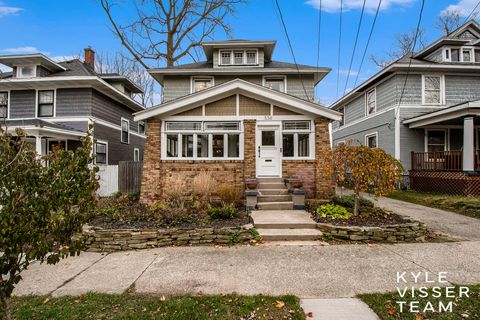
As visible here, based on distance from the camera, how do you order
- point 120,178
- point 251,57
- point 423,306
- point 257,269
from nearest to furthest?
1. point 423,306
2. point 257,269
3. point 120,178
4. point 251,57

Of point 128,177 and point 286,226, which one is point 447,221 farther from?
point 128,177

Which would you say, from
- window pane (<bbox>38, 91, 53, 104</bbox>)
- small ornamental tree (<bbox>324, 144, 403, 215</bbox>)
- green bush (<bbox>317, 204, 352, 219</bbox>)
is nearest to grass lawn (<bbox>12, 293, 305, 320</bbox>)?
green bush (<bbox>317, 204, 352, 219</bbox>)

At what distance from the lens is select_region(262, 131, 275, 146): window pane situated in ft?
31.2

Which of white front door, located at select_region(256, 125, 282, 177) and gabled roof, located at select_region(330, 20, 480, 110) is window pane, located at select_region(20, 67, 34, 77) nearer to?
white front door, located at select_region(256, 125, 282, 177)

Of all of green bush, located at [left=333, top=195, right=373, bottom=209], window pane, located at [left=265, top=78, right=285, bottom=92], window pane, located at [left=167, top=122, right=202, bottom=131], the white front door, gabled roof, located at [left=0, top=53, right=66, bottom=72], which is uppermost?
gabled roof, located at [left=0, top=53, right=66, bottom=72]

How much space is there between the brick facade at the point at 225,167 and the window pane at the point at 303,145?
295 mm

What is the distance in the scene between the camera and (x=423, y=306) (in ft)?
10.2

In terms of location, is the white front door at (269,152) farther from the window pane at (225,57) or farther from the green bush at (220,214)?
the window pane at (225,57)

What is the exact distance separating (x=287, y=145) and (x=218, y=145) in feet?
8.31

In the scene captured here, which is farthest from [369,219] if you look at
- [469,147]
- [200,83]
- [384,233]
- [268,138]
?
[200,83]

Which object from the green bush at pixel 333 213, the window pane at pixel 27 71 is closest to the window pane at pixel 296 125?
the green bush at pixel 333 213

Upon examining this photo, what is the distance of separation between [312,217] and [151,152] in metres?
5.86

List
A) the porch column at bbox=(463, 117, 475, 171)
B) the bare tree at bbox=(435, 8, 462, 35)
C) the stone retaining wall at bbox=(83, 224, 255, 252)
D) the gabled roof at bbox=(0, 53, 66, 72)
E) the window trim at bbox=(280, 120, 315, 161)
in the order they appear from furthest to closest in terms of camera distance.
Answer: the bare tree at bbox=(435, 8, 462, 35)
the gabled roof at bbox=(0, 53, 66, 72)
the porch column at bbox=(463, 117, 475, 171)
the window trim at bbox=(280, 120, 315, 161)
the stone retaining wall at bbox=(83, 224, 255, 252)

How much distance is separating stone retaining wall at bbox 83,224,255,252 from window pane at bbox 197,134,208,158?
4148 millimetres
